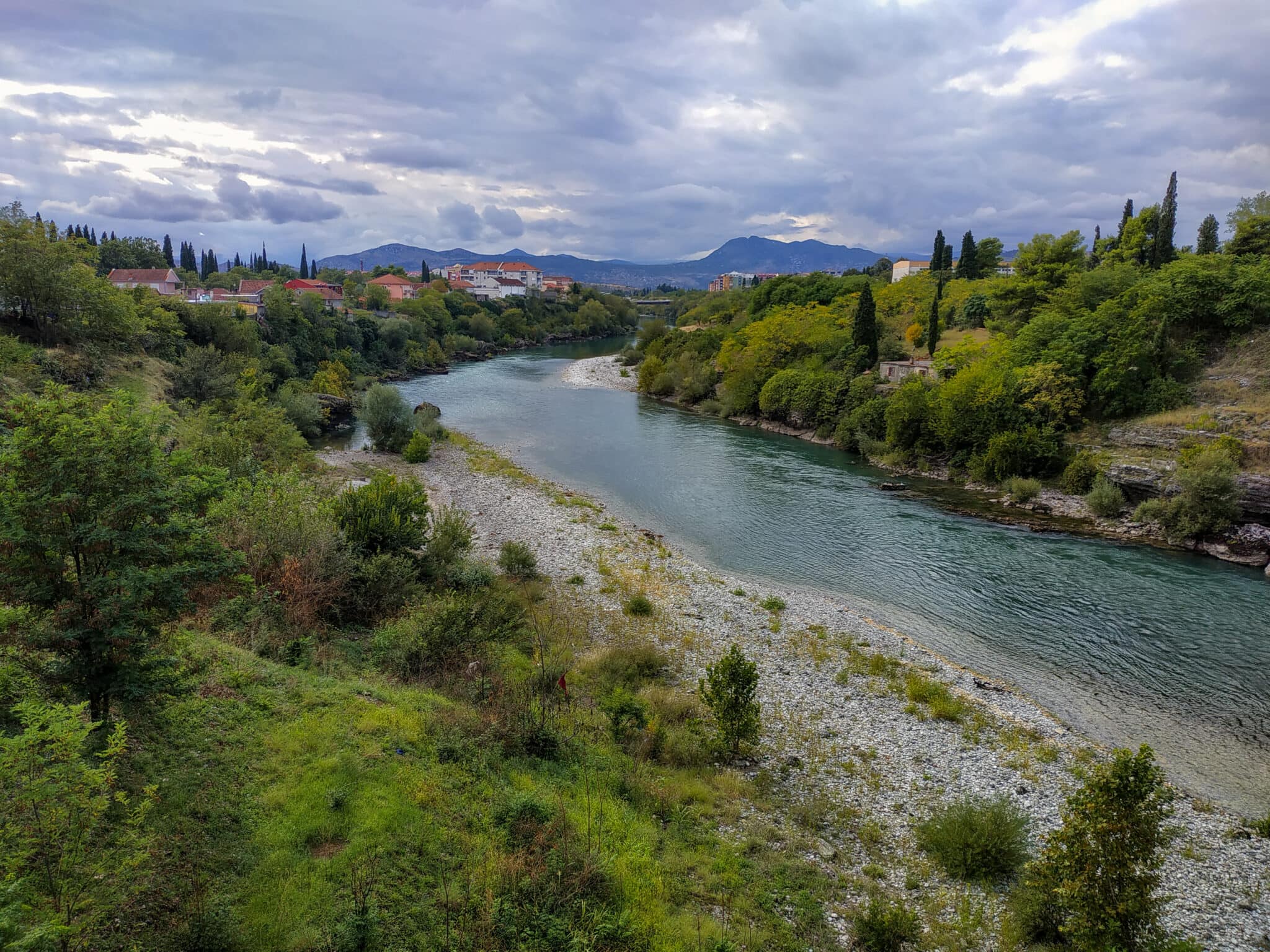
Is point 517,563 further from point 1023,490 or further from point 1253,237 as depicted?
point 1253,237

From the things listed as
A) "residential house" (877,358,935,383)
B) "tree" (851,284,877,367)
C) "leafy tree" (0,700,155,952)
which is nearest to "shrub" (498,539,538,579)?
"leafy tree" (0,700,155,952)

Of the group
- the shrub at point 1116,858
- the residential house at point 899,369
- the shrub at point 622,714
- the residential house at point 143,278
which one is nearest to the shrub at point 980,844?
the shrub at point 1116,858

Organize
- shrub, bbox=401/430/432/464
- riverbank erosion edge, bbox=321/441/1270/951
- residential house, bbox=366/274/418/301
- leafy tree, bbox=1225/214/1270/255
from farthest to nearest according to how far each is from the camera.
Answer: residential house, bbox=366/274/418/301, shrub, bbox=401/430/432/464, leafy tree, bbox=1225/214/1270/255, riverbank erosion edge, bbox=321/441/1270/951

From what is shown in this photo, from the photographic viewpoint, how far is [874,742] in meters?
13.0

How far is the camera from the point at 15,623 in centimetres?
691

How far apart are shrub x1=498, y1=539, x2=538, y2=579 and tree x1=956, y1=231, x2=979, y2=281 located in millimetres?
61177

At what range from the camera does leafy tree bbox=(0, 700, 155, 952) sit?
16.0ft

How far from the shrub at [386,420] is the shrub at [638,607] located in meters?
25.5

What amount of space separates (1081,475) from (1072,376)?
6440 mm

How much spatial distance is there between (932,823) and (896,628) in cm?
930

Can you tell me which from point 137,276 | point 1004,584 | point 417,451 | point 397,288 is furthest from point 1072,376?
point 397,288

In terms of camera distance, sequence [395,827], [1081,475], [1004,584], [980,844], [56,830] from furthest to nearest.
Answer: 1. [1081,475]
2. [1004,584]
3. [980,844]
4. [395,827]
5. [56,830]

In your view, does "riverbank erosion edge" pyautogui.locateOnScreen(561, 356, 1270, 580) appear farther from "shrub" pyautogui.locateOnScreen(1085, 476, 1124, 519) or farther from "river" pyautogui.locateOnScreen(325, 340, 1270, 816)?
"river" pyautogui.locateOnScreen(325, 340, 1270, 816)

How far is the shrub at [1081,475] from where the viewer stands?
2884 cm
